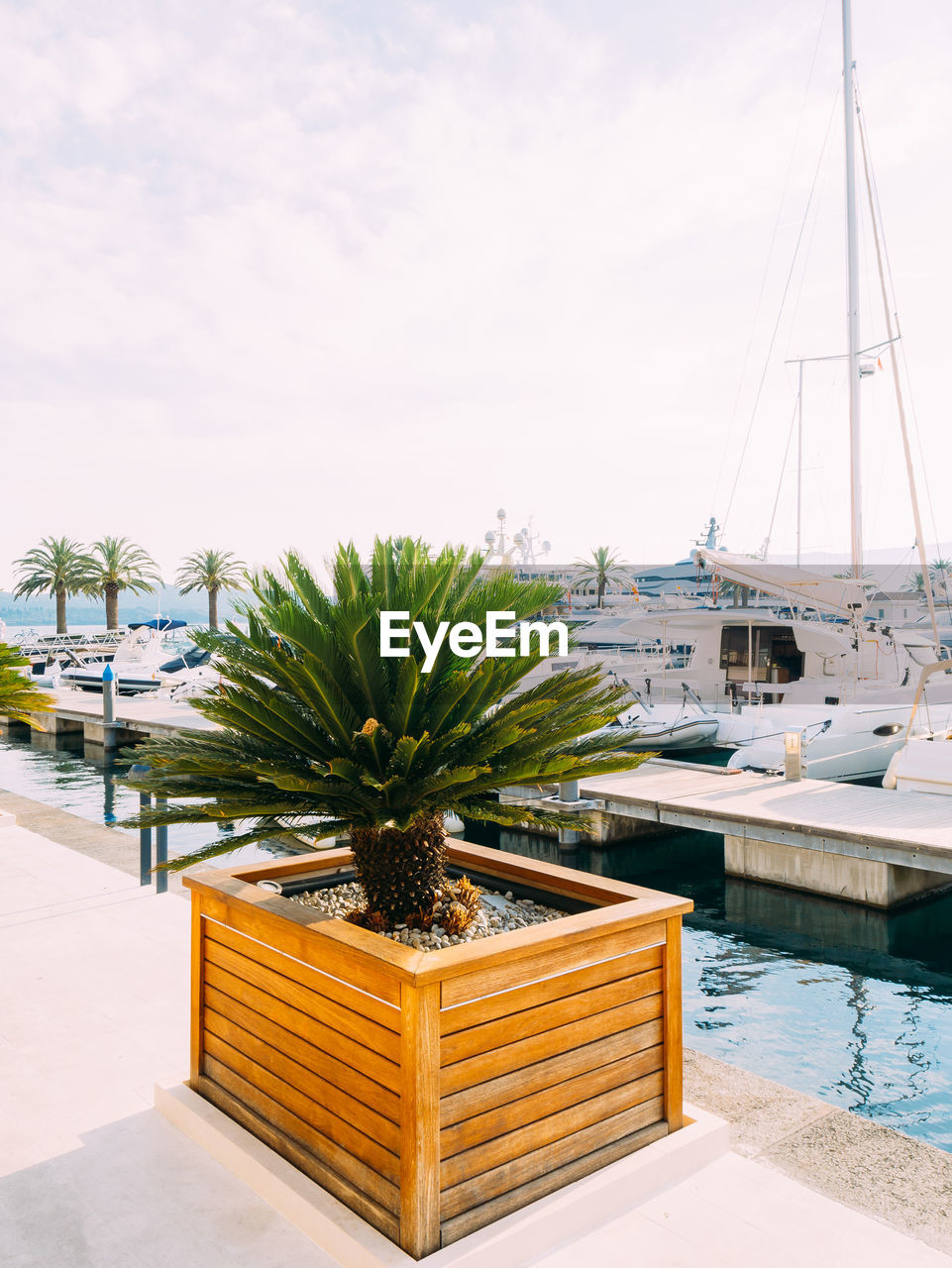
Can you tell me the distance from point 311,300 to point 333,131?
7.75 ft

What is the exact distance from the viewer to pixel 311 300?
11.8 m

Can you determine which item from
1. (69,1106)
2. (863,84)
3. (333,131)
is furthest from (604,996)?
(863,84)

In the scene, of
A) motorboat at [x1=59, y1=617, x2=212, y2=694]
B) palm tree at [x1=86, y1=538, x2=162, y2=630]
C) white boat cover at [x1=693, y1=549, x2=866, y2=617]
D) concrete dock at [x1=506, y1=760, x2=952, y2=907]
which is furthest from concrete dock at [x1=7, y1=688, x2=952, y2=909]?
palm tree at [x1=86, y1=538, x2=162, y2=630]

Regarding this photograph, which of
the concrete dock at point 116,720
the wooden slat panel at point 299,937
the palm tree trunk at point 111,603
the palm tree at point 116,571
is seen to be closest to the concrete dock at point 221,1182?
the wooden slat panel at point 299,937

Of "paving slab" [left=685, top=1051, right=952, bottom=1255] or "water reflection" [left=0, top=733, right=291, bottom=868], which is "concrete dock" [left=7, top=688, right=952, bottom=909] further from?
"paving slab" [left=685, top=1051, right=952, bottom=1255]

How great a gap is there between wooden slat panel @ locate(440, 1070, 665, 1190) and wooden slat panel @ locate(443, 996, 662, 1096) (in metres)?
0.21

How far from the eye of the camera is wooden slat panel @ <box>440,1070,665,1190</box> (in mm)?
2600

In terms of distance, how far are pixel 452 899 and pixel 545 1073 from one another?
2.79 ft

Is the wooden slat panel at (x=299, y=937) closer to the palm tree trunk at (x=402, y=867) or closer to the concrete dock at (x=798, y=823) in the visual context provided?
the palm tree trunk at (x=402, y=867)

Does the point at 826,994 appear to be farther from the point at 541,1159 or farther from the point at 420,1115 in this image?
the point at 420,1115

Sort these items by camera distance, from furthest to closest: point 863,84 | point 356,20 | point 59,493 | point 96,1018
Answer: point 59,493, point 863,84, point 356,20, point 96,1018

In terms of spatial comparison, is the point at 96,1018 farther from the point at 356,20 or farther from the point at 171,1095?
the point at 356,20

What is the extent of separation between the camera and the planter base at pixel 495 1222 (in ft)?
8.38

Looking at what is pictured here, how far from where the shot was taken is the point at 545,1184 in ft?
9.15
